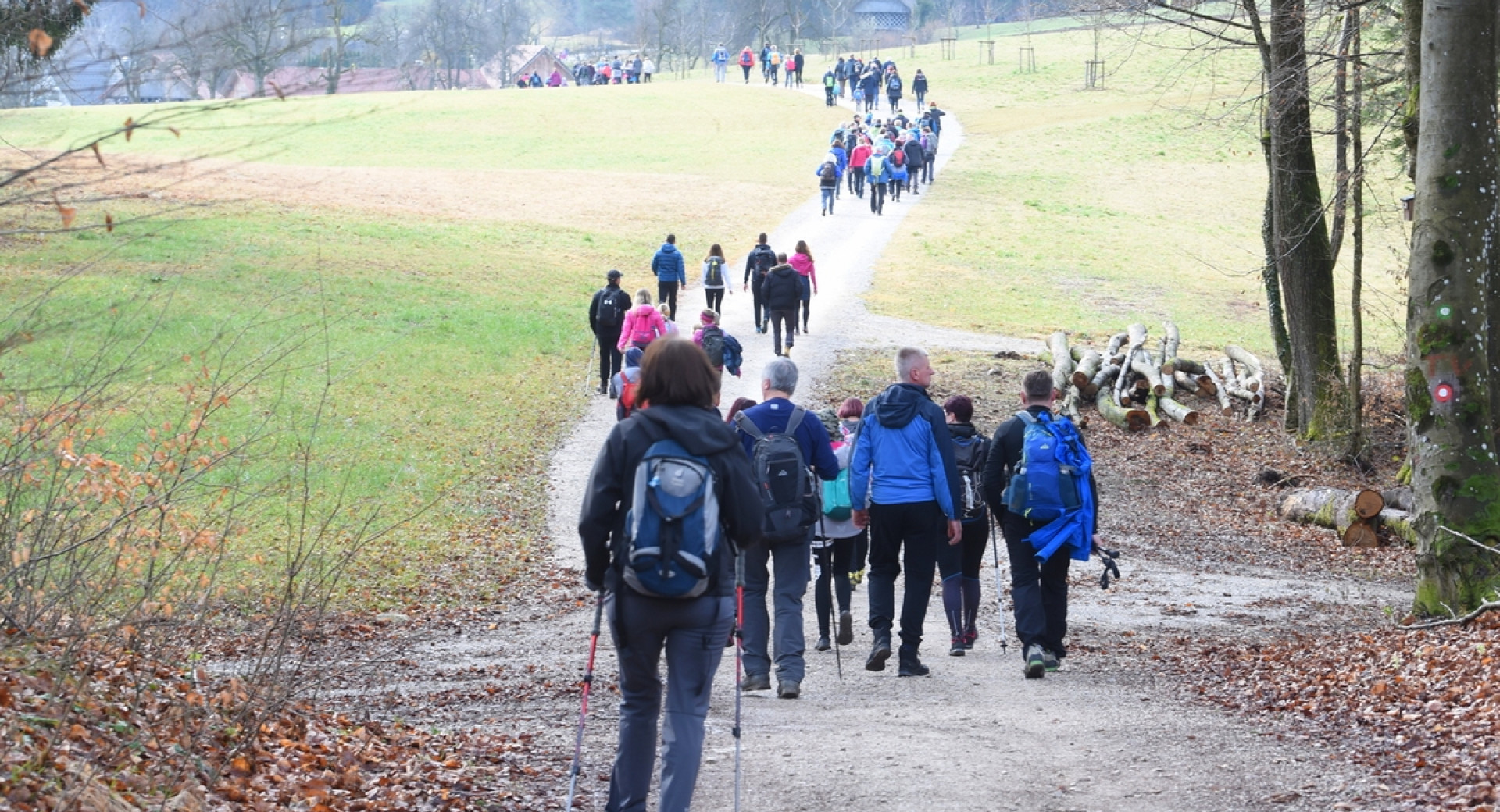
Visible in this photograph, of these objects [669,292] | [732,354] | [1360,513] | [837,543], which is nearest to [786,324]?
[669,292]

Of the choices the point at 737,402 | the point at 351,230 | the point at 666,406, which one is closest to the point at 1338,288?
the point at 351,230

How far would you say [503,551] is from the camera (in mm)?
13625

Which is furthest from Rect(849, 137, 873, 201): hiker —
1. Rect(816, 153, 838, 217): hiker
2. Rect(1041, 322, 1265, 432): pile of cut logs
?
Rect(1041, 322, 1265, 432): pile of cut logs

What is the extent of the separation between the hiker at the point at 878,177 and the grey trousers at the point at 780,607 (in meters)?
33.8

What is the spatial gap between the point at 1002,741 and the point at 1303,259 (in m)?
13.8

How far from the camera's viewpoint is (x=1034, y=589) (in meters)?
8.85

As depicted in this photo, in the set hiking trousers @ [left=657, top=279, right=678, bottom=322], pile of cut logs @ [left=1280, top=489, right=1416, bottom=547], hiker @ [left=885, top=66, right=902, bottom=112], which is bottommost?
pile of cut logs @ [left=1280, top=489, right=1416, bottom=547]

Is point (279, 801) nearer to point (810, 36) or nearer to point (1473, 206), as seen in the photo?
point (1473, 206)

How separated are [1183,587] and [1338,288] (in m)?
26.3

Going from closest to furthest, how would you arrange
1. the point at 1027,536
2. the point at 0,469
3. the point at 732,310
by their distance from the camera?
the point at 0,469
the point at 1027,536
the point at 732,310

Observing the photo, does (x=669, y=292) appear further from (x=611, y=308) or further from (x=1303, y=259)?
(x=1303, y=259)

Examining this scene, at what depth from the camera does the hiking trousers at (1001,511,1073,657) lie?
Result: 29.0ft

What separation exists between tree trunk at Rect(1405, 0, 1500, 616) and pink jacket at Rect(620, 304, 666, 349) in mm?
8630

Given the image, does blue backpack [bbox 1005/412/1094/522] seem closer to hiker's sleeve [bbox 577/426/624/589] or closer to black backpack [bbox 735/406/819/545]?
black backpack [bbox 735/406/819/545]
